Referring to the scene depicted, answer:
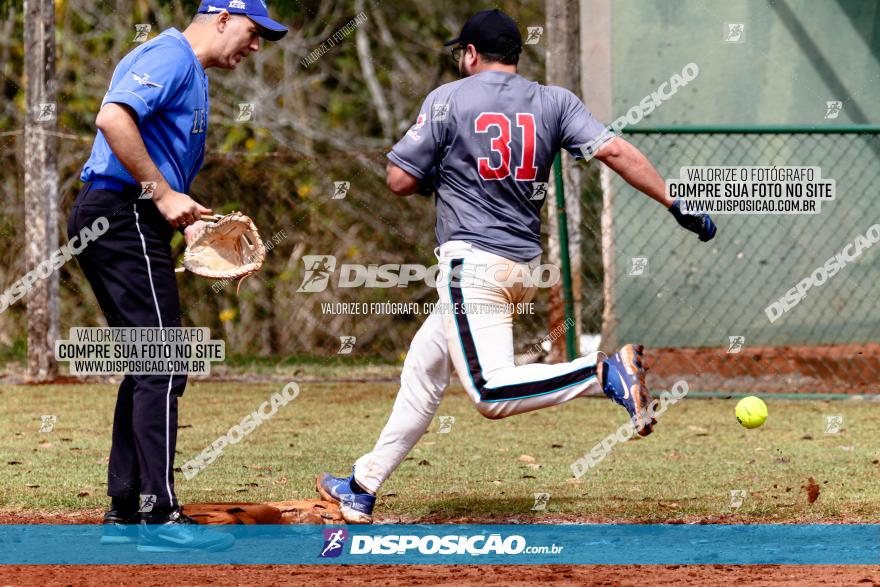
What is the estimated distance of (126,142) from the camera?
488 centimetres

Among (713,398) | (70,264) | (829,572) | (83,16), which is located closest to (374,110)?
(83,16)

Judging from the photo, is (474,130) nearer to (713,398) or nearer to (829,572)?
(829,572)

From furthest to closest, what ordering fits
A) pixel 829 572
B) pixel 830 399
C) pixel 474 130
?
pixel 830 399
pixel 474 130
pixel 829 572

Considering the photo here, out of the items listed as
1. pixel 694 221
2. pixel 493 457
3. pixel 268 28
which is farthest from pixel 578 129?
pixel 493 457

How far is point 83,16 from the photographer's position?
1466 cm

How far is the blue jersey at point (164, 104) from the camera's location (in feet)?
16.3

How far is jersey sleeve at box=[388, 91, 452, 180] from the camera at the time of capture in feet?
17.1

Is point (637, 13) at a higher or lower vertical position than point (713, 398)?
higher

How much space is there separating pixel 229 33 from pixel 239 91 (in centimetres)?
998

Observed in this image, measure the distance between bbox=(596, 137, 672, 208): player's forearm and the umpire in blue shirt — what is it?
1542 mm

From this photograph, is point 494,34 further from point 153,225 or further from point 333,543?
point 333,543


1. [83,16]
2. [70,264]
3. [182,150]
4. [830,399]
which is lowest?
[830,399]

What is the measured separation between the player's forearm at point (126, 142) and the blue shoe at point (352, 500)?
59.8 inches

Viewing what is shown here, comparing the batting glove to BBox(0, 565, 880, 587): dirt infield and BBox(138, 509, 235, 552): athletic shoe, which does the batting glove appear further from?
BBox(138, 509, 235, 552): athletic shoe
